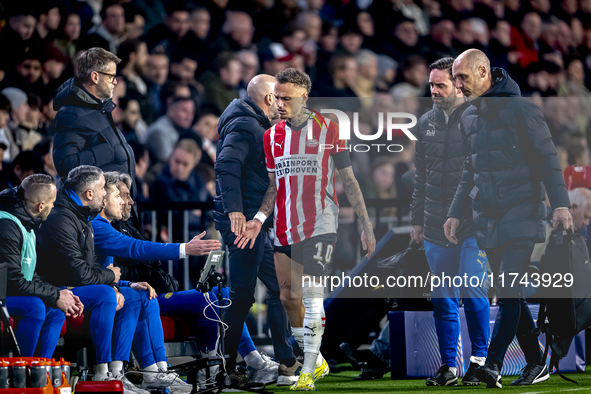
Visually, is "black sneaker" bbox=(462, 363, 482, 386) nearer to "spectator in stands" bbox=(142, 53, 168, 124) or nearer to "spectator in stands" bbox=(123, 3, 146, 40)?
"spectator in stands" bbox=(142, 53, 168, 124)

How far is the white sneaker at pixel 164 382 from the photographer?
14.5 ft

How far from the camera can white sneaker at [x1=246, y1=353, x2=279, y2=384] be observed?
194 inches

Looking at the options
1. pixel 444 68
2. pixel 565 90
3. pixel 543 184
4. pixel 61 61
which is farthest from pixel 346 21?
pixel 543 184

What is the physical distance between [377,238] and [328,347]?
1.26m

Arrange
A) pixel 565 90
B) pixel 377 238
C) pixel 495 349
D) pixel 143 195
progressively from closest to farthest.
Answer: pixel 495 349 < pixel 377 238 < pixel 143 195 < pixel 565 90

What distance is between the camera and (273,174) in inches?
194

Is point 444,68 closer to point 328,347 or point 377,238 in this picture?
point 377,238

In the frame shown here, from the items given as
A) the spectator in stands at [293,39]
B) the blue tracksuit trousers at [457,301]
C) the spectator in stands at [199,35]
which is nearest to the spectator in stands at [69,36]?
the spectator in stands at [199,35]

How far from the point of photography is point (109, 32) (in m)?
8.00

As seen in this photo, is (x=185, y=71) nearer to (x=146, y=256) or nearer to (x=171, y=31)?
(x=171, y=31)

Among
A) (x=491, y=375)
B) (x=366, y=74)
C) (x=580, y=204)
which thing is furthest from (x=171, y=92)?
(x=491, y=375)

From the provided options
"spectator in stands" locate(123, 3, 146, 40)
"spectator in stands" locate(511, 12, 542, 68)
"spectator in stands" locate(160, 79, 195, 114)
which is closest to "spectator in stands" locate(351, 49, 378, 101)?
"spectator in stands" locate(160, 79, 195, 114)

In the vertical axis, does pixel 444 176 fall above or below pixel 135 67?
below

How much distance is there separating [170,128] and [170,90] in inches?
19.2
